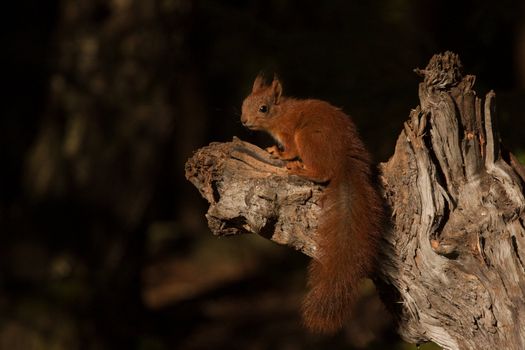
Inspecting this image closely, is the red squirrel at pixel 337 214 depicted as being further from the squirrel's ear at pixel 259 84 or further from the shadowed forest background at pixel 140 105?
the shadowed forest background at pixel 140 105

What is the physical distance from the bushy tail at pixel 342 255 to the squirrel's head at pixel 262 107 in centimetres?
110

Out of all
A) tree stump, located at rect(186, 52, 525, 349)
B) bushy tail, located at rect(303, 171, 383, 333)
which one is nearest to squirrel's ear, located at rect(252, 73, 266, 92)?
tree stump, located at rect(186, 52, 525, 349)

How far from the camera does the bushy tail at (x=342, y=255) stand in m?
2.77

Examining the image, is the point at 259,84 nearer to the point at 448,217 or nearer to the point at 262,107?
the point at 262,107

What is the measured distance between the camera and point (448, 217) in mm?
2746

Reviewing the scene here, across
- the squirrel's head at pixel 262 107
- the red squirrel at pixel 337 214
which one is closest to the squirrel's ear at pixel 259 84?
the squirrel's head at pixel 262 107

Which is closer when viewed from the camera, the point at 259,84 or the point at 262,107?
the point at 262,107

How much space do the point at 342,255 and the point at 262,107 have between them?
52.9 inches

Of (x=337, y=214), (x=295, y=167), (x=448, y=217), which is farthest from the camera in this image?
(x=295, y=167)

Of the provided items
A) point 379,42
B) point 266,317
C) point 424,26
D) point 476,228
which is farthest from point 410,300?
point 266,317

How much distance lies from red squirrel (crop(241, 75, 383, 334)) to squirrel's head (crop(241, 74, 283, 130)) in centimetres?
58

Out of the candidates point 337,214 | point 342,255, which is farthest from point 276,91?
point 342,255

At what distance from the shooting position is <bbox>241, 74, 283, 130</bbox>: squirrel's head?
3908 millimetres

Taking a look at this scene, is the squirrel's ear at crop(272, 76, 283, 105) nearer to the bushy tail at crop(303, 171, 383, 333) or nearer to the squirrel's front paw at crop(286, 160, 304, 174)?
the squirrel's front paw at crop(286, 160, 304, 174)
